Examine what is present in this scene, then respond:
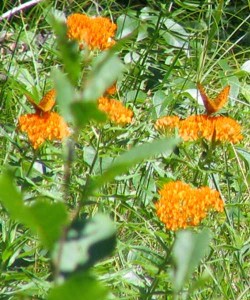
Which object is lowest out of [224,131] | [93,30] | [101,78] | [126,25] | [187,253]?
[187,253]

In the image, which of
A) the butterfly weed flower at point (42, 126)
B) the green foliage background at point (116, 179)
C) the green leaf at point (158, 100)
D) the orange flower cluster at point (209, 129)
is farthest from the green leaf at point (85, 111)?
the green leaf at point (158, 100)

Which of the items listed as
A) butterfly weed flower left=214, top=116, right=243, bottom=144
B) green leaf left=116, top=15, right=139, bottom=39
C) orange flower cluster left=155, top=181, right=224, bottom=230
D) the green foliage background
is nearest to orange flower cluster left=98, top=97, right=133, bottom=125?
the green foliage background

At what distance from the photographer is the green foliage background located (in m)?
0.42

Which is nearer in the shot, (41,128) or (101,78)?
(101,78)

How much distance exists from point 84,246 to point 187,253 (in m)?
0.07

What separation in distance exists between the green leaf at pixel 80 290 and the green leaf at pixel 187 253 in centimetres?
8

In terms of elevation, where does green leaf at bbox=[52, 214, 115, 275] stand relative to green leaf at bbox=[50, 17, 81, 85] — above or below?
below

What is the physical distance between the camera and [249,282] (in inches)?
74.7

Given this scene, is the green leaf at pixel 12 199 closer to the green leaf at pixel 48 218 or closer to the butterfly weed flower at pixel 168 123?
the green leaf at pixel 48 218

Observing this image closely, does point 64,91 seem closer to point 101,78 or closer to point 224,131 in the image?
point 101,78

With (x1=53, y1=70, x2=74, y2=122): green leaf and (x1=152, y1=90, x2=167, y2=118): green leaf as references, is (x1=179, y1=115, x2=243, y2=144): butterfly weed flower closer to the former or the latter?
(x1=152, y1=90, x2=167, y2=118): green leaf

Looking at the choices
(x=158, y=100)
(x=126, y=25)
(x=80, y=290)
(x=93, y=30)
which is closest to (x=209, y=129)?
(x=93, y=30)

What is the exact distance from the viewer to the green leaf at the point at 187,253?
1.45 feet

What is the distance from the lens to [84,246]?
1.39ft
